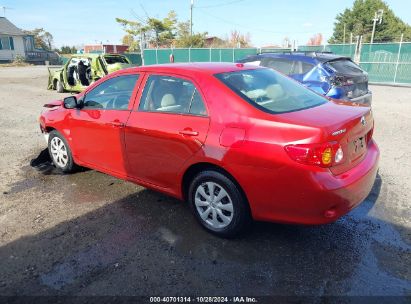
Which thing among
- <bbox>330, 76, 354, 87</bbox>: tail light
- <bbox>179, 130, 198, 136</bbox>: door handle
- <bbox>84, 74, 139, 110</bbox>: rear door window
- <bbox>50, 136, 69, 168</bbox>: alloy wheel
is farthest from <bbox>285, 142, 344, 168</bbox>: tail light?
<bbox>330, 76, 354, 87</bbox>: tail light

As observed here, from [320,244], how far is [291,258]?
0.40m

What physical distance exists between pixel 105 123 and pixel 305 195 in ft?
8.41

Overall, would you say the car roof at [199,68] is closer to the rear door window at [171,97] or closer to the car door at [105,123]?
the rear door window at [171,97]

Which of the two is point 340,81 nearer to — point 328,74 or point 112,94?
point 328,74

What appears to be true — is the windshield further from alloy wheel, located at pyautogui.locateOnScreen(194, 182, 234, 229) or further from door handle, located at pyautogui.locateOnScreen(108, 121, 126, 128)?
alloy wheel, located at pyautogui.locateOnScreen(194, 182, 234, 229)

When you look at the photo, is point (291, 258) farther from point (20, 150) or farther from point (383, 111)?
point (383, 111)

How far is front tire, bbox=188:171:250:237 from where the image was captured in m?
3.21

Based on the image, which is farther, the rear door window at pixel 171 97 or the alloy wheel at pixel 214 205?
the rear door window at pixel 171 97

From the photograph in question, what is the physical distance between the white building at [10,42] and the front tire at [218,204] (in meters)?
53.6

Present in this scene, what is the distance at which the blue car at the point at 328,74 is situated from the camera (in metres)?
7.11

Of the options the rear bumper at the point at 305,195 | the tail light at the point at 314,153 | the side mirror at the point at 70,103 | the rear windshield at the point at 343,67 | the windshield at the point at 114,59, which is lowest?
the rear bumper at the point at 305,195

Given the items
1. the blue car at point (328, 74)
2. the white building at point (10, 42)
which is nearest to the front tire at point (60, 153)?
the blue car at point (328, 74)

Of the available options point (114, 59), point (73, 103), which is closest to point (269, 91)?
point (73, 103)

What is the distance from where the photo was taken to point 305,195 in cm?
281
